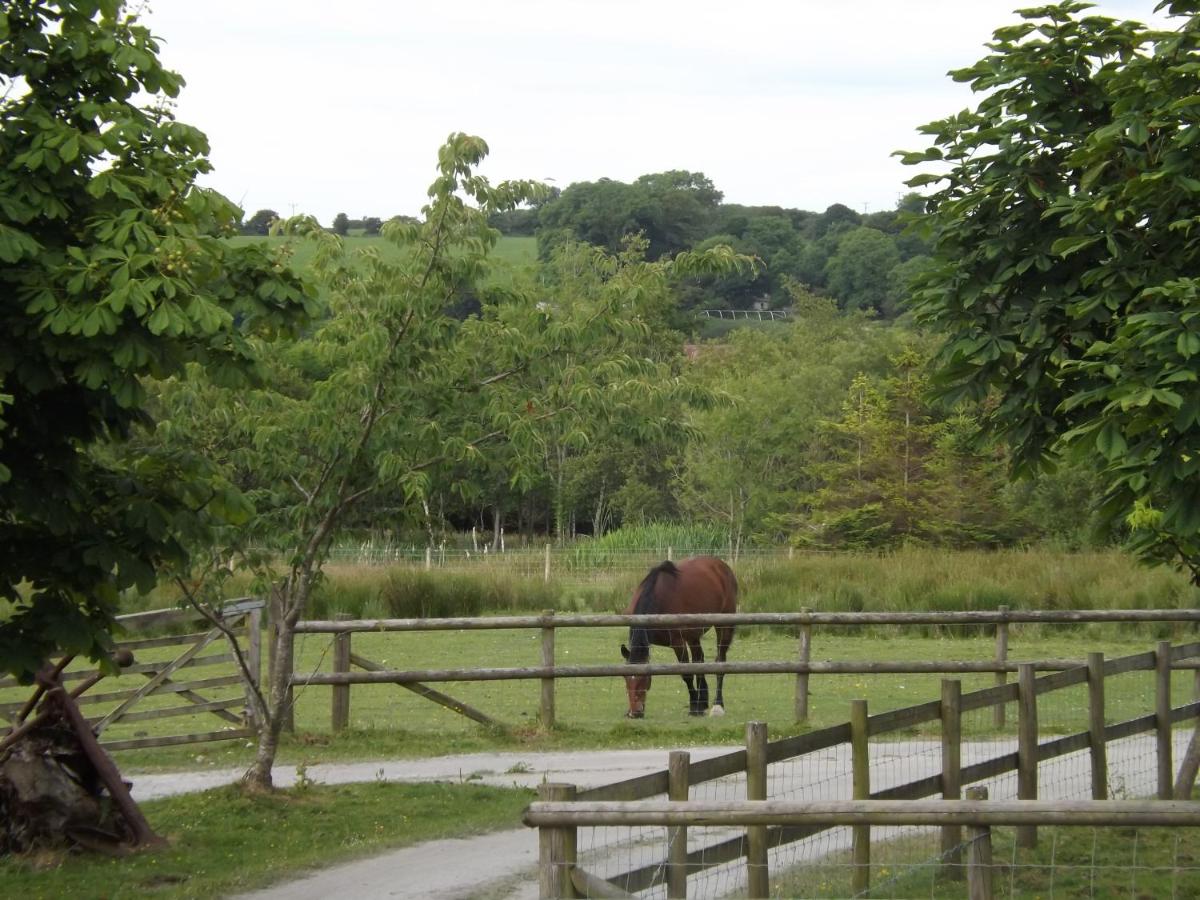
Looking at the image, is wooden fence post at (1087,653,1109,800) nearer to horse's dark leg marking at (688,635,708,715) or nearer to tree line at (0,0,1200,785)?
tree line at (0,0,1200,785)

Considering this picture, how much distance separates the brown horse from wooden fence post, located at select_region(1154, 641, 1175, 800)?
240 inches

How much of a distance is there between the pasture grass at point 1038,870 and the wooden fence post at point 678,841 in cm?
131

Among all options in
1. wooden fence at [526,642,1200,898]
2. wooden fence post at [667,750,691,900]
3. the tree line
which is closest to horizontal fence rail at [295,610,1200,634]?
the tree line

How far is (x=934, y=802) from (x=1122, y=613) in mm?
11937

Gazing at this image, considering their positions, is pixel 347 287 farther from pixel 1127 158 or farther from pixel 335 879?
pixel 1127 158

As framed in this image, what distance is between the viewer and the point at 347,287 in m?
10.6

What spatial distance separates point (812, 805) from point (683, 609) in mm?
12943

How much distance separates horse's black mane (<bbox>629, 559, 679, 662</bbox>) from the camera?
54.6 ft

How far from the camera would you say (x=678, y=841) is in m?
6.15

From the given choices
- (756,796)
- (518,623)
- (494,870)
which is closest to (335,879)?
(494,870)

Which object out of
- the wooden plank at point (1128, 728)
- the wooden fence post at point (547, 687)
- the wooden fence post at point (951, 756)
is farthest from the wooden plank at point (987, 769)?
the wooden fence post at point (547, 687)

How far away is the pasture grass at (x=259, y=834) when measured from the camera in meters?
8.91

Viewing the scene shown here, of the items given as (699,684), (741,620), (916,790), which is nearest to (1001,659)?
(741,620)

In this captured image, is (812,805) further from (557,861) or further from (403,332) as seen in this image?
(403,332)
